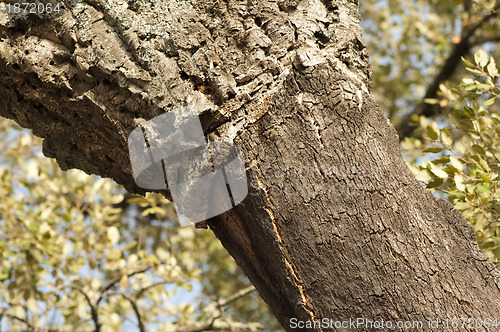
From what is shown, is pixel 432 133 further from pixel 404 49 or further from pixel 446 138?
pixel 404 49

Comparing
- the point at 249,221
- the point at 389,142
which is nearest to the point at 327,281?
the point at 249,221

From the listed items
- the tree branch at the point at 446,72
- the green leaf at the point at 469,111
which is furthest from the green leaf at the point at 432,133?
the tree branch at the point at 446,72

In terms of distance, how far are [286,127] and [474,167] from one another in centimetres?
119

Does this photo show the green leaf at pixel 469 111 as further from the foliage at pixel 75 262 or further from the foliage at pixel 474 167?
the foliage at pixel 75 262

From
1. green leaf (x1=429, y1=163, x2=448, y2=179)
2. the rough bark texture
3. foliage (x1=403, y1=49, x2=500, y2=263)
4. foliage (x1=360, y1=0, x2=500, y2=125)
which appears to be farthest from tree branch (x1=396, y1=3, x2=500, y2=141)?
the rough bark texture

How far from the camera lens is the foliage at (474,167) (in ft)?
5.47

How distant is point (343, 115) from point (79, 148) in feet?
2.89

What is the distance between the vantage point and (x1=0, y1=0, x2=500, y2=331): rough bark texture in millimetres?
1183

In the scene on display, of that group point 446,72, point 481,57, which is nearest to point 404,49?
point 446,72

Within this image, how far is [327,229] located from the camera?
1.19m

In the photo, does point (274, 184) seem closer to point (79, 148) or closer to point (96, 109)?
point (96, 109)

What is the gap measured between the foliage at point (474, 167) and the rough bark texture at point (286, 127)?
43 cm

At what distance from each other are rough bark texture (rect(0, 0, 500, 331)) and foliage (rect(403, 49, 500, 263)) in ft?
1.42

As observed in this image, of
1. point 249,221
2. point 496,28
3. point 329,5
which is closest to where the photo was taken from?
point 249,221
